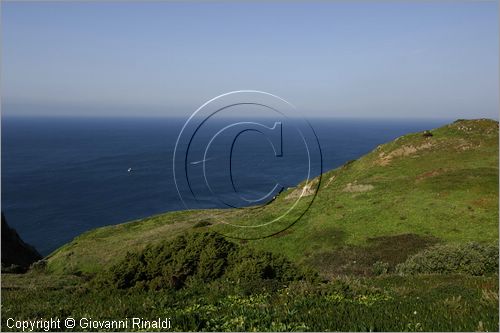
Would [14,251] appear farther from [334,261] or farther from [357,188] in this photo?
[334,261]

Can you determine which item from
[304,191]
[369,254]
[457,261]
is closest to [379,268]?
A: [457,261]

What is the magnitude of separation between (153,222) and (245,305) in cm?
5936

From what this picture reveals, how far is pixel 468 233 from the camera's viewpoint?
3797 centimetres

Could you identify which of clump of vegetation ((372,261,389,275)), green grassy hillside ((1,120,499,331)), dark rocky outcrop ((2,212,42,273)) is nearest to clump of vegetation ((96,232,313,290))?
green grassy hillside ((1,120,499,331))

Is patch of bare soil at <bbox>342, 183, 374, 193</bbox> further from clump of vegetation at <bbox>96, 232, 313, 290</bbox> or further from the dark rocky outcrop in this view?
the dark rocky outcrop

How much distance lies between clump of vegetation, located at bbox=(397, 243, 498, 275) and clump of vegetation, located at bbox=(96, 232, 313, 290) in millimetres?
10593

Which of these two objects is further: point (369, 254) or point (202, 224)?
point (202, 224)

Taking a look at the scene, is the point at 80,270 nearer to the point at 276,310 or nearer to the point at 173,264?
the point at 173,264

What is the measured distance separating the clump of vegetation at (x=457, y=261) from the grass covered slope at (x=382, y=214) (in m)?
Result: 6.36

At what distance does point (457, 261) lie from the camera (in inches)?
969

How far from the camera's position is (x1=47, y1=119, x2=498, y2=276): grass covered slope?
38.4 metres

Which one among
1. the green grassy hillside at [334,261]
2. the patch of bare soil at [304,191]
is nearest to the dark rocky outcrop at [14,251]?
the green grassy hillside at [334,261]

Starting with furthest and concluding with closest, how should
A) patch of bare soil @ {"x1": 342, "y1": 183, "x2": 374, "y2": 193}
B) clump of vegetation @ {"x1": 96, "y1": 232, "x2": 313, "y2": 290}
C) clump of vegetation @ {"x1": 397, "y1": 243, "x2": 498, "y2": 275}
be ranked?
patch of bare soil @ {"x1": 342, "y1": 183, "x2": 374, "y2": 193} → clump of vegetation @ {"x1": 397, "y1": 243, "x2": 498, "y2": 275} → clump of vegetation @ {"x1": 96, "y1": 232, "x2": 313, "y2": 290}

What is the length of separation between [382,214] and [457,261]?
20763 mm
